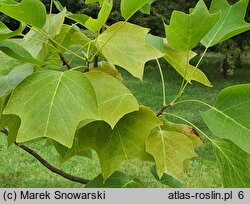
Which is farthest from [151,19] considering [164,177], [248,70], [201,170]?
[164,177]

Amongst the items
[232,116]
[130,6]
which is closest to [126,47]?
[130,6]

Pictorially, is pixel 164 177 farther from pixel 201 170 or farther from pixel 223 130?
pixel 201 170

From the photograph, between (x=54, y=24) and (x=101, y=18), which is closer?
(x=101, y=18)

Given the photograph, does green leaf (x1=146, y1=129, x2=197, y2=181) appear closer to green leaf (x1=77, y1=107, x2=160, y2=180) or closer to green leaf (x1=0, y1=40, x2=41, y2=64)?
green leaf (x1=77, y1=107, x2=160, y2=180)

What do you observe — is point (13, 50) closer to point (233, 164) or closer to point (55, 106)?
point (55, 106)

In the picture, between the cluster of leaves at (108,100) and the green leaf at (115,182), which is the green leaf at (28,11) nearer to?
the cluster of leaves at (108,100)
